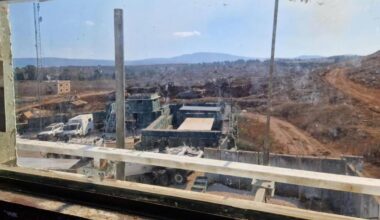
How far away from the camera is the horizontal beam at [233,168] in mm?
821

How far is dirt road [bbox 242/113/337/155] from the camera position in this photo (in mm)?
7984

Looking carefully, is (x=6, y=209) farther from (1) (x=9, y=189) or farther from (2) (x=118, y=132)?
(2) (x=118, y=132)

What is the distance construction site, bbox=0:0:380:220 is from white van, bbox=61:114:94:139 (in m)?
0.01

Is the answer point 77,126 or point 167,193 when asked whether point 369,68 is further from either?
point 77,126

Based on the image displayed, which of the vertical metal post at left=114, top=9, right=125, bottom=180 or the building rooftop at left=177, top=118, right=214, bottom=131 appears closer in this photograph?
Answer: the vertical metal post at left=114, top=9, right=125, bottom=180

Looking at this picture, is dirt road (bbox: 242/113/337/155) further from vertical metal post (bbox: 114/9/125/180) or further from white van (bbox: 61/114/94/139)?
vertical metal post (bbox: 114/9/125/180)

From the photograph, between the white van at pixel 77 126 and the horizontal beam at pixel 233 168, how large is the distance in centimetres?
120

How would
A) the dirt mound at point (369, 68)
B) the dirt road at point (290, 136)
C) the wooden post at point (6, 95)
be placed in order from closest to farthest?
the wooden post at point (6, 95) < the dirt mound at point (369, 68) < the dirt road at point (290, 136)

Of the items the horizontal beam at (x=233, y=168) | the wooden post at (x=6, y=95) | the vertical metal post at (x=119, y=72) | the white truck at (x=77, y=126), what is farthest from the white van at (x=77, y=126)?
the wooden post at (x=6, y=95)

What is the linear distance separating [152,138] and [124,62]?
3243 mm

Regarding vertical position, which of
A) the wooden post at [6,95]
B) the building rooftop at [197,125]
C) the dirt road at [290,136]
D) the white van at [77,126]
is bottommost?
the dirt road at [290,136]

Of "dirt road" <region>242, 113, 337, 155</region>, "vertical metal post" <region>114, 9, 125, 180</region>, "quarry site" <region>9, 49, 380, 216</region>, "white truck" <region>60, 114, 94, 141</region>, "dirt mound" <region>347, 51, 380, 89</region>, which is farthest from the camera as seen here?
"dirt road" <region>242, 113, 337, 155</region>

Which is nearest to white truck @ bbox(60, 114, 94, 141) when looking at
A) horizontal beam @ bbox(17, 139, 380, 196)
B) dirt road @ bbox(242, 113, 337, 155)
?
horizontal beam @ bbox(17, 139, 380, 196)

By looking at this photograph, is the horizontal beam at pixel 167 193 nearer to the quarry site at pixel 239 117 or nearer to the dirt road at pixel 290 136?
A: the quarry site at pixel 239 117
